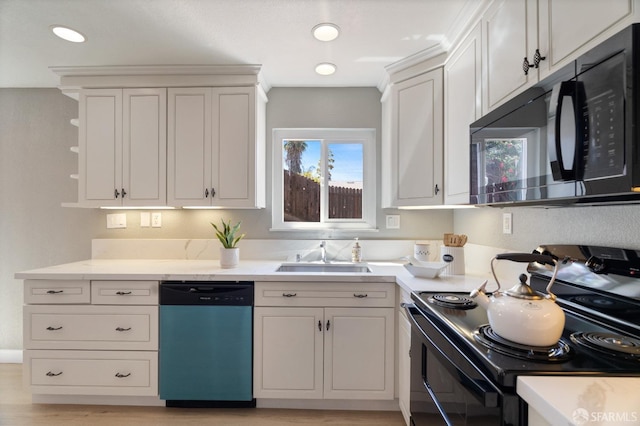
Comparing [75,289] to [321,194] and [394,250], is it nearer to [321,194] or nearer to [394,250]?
[321,194]

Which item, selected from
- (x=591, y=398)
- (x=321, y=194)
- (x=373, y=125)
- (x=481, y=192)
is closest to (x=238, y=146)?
(x=321, y=194)

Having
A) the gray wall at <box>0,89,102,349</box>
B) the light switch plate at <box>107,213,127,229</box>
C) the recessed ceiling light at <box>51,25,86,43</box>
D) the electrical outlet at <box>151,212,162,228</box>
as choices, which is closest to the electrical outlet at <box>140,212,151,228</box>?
the electrical outlet at <box>151,212,162,228</box>

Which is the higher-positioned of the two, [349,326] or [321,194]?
[321,194]

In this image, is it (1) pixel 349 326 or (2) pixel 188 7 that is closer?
(2) pixel 188 7

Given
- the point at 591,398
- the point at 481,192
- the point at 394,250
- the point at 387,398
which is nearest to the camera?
the point at 591,398

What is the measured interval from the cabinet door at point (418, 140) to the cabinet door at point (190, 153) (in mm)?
1369

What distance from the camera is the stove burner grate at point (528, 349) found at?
2.37ft

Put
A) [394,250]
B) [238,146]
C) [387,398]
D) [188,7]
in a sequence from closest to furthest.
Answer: [188,7]
[387,398]
[238,146]
[394,250]

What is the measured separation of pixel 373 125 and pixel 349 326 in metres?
1.63

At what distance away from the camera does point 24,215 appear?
8.11 ft

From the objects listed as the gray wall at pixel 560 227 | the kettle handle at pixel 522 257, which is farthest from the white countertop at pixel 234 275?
the kettle handle at pixel 522 257

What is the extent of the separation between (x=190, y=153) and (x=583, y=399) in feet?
7.59

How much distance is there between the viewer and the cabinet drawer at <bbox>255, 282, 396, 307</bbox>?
1.81 m

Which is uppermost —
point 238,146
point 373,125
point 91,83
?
point 91,83
